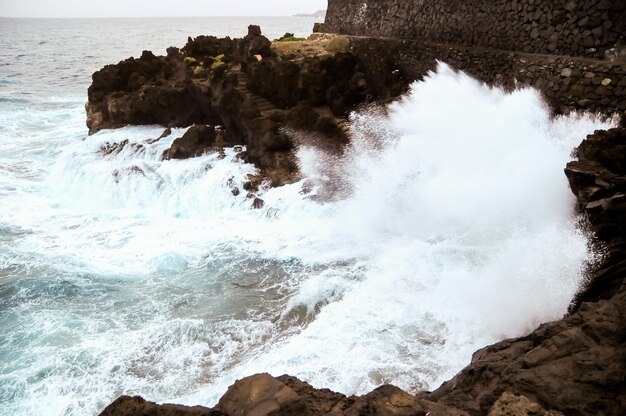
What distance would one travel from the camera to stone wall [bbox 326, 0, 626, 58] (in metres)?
8.94

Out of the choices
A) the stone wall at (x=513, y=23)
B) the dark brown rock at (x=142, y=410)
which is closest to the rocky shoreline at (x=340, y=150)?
the dark brown rock at (x=142, y=410)

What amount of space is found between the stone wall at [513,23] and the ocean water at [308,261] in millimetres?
1097

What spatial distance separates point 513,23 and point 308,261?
689 centimetres

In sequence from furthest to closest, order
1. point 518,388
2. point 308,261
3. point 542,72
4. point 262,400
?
point 542,72
point 308,261
point 518,388
point 262,400

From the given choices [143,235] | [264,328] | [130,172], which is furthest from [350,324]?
[130,172]

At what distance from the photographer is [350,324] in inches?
268

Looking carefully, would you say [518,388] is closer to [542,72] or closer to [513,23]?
[542,72]

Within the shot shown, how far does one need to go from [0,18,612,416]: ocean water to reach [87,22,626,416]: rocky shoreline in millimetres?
669

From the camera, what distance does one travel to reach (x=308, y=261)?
899 cm

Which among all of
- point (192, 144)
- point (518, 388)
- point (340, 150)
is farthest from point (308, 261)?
point (192, 144)

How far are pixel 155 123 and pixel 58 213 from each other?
5173mm

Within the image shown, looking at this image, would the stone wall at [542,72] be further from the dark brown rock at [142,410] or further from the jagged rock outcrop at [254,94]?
the dark brown rock at [142,410]

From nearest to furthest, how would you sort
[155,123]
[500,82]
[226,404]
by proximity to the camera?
[226,404]
[500,82]
[155,123]

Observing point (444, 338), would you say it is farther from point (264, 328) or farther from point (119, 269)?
point (119, 269)
